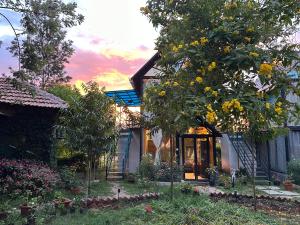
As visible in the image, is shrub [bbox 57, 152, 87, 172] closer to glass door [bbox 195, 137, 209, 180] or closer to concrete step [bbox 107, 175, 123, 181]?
concrete step [bbox 107, 175, 123, 181]

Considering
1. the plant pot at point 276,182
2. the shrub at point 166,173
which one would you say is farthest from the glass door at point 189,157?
the plant pot at point 276,182

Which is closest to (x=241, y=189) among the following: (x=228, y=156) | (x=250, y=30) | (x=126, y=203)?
(x=228, y=156)

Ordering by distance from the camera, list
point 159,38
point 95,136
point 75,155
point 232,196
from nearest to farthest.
Result: 1. point 159,38
2. point 95,136
3. point 232,196
4. point 75,155

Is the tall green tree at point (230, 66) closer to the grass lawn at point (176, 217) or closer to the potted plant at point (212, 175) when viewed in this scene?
the grass lawn at point (176, 217)

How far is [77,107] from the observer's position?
10625 mm

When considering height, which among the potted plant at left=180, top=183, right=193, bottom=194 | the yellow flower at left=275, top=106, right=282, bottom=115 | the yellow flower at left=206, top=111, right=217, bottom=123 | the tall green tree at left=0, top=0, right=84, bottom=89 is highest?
the tall green tree at left=0, top=0, right=84, bottom=89

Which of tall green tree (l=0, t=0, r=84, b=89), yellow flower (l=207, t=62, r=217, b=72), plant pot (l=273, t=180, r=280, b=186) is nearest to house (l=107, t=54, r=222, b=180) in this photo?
plant pot (l=273, t=180, r=280, b=186)

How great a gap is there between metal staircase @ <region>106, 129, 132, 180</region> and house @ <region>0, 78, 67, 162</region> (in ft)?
15.4

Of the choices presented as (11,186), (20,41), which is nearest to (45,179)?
(11,186)

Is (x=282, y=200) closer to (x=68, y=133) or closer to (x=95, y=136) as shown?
(x=95, y=136)

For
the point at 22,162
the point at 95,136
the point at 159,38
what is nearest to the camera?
the point at 159,38

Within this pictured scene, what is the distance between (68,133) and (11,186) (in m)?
2.94

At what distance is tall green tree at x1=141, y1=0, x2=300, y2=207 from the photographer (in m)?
5.39

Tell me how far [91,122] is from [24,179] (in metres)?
3.50
